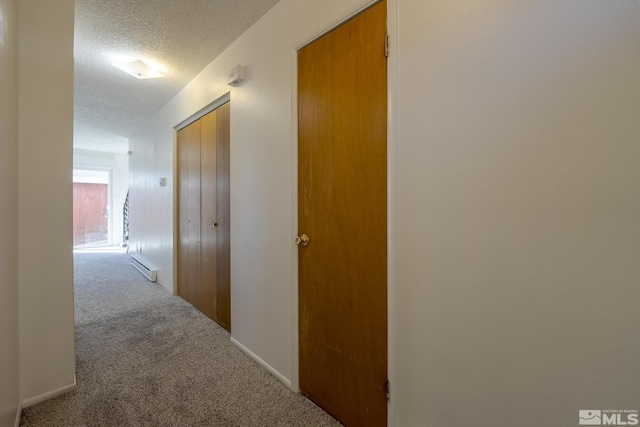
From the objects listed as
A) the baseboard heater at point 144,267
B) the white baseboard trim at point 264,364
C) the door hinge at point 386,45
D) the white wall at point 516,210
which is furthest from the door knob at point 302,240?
the baseboard heater at point 144,267

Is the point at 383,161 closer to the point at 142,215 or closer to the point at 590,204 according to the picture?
the point at 590,204

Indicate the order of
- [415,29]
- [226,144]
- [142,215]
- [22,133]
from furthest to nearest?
[142,215]
[226,144]
[22,133]
[415,29]

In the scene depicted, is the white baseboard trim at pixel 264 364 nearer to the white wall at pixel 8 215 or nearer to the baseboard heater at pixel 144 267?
the white wall at pixel 8 215

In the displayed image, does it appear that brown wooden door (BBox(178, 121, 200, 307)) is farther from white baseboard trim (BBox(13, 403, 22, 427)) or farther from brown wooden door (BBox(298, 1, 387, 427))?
brown wooden door (BBox(298, 1, 387, 427))

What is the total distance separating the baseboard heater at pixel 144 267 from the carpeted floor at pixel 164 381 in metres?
1.08

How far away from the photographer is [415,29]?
3.74ft

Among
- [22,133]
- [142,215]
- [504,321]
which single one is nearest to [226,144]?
[22,133]

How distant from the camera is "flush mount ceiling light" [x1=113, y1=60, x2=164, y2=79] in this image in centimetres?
263

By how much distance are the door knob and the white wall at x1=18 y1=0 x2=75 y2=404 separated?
1490 mm

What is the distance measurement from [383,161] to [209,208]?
2219 millimetres

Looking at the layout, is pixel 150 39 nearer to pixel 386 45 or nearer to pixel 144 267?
pixel 386 45

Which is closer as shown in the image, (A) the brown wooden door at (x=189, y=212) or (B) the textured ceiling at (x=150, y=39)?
(B) the textured ceiling at (x=150, y=39)

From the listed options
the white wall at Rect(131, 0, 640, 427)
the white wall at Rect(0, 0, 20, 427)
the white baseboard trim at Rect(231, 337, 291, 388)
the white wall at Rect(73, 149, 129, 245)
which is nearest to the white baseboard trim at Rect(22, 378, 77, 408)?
the white wall at Rect(0, 0, 20, 427)

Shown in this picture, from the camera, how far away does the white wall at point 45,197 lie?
156 centimetres
